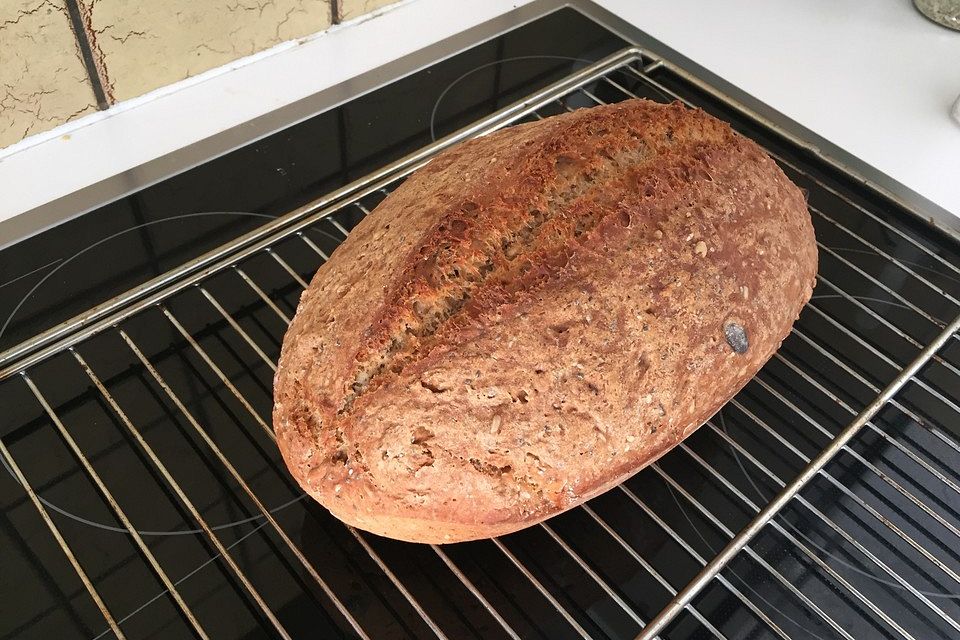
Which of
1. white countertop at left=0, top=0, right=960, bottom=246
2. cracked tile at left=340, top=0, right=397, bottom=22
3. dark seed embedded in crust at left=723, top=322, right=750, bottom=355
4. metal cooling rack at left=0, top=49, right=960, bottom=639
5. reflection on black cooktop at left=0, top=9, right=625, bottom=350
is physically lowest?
metal cooling rack at left=0, top=49, right=960, bottom=639

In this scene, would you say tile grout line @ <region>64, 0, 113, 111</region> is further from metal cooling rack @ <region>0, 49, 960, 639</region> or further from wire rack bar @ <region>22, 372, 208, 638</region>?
wire rack bar @ <region>22, 372, 208, 638</region>

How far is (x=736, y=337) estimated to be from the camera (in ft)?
2.99

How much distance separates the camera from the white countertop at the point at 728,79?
1.20 meters

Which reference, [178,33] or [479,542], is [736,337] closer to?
[479,542]

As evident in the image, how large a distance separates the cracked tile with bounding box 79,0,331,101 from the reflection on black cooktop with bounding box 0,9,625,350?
0.51 feet

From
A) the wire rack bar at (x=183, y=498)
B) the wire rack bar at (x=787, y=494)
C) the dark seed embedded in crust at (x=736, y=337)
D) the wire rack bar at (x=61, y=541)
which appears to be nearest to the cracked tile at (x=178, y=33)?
the wire rack bar at (x=183, y=498)

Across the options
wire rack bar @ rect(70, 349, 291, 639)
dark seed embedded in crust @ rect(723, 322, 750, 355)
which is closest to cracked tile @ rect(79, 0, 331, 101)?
wire rack bar @ rect(70, 349, 291, 639)

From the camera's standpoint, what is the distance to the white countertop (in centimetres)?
120

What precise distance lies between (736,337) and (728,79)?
0.66 metres

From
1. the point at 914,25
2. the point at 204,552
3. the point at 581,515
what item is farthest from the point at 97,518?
the point at 914,25

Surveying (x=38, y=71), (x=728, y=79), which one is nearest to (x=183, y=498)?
(x=38, y=71)

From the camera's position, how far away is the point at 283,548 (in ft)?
2.85

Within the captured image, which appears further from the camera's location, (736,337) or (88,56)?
(88,56)

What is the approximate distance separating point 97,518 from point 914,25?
1.50 metres
